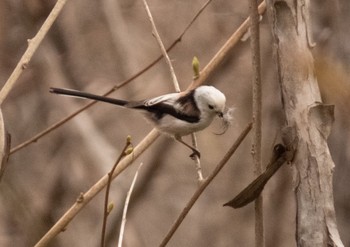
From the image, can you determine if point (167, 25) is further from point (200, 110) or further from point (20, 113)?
point (200, 110)

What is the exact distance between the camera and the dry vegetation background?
3494mm

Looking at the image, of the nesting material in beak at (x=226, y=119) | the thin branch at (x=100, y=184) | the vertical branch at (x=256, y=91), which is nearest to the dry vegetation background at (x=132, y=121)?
the thin branch at (x=100, y=184)

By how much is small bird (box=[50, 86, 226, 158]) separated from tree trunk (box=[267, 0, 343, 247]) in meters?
0.31

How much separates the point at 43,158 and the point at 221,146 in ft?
3.19

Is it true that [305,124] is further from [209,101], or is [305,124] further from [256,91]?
[209,101]

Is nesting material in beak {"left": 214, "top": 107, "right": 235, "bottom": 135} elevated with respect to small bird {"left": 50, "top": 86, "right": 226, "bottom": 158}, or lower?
lower

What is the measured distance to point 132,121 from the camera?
5.02 m

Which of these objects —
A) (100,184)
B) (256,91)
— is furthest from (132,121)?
(256,91)

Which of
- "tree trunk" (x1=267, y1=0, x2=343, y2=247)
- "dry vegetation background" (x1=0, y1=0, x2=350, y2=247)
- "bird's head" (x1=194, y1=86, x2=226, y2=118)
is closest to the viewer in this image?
"tree trunk" (x1=267, y1=0, x2=343, y2=247)

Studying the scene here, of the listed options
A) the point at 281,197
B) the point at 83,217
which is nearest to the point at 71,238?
the point at 83,217

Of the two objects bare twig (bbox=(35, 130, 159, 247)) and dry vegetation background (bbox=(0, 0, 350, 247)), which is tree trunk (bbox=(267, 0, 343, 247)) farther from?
dry vegetation background (bbox=(0, 0, 350, 247))

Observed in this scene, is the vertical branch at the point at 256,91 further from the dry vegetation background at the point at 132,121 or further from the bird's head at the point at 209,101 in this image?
the dry vegetation background at the point at 132,121

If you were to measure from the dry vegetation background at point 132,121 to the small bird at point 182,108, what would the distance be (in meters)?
1.42

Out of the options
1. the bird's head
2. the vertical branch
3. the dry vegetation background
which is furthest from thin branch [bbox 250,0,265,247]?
the dry vegetation background
